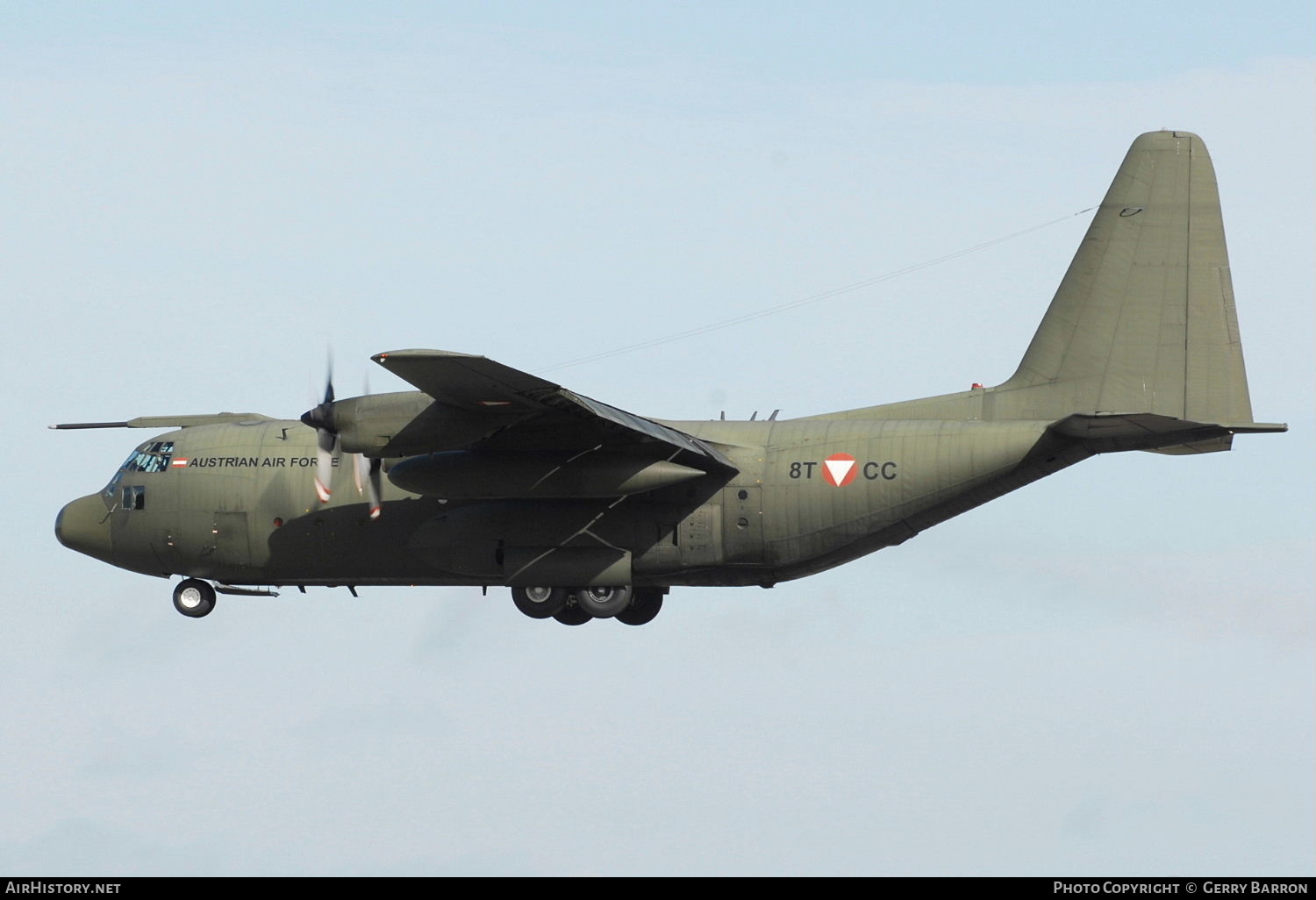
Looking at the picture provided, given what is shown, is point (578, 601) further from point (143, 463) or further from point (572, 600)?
point (143, 463)

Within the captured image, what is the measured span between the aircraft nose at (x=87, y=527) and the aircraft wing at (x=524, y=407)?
294 inches

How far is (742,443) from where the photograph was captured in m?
30.9

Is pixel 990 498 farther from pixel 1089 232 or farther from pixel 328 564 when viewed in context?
pixel 328 564

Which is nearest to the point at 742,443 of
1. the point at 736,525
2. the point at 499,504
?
the point at 736,525

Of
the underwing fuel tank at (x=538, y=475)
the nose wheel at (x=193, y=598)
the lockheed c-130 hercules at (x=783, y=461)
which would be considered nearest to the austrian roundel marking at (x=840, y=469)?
the lockheed c-130 hercules at (x=783, y=461)

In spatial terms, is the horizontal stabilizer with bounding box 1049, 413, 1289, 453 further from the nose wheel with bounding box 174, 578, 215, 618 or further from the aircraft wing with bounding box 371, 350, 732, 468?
the nose wheel with bounding box 174, 578, 215, 618

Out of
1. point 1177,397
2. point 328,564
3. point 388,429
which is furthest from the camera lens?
point 328,564

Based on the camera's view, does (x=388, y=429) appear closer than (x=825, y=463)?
Yes

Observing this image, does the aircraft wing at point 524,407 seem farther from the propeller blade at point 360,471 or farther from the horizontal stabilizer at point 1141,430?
the horizontal stabilizer at point 1141,430

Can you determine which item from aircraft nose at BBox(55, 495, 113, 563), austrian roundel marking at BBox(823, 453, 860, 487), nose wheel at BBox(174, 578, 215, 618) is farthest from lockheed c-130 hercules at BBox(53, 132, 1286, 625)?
aircraft nose at BBox(55, 495, 113, 563)

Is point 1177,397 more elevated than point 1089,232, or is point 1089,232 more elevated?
point 1089,232

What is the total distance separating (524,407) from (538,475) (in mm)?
2027

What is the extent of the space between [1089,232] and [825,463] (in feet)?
17.3

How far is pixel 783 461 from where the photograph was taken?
100.0 ft
